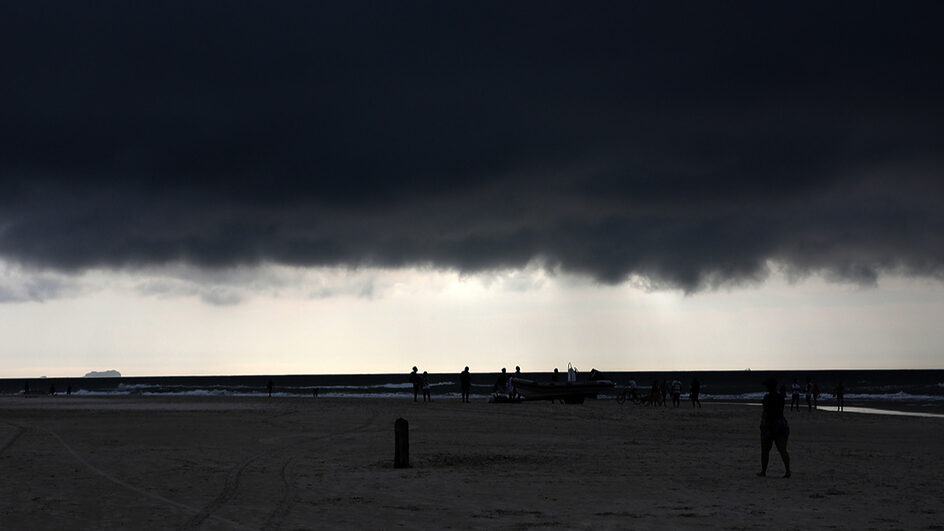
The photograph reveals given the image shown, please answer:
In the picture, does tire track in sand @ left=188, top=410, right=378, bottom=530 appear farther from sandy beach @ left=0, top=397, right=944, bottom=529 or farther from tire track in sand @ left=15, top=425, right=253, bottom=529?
tire track in sand @ left=15, top=425, right=253, bottom=529

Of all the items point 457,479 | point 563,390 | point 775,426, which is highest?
point 775,426

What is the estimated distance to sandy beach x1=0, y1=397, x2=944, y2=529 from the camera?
12188mm

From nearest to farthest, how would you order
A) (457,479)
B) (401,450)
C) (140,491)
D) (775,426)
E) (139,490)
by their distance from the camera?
Result: (140,491), (139,490), (457,479), (775,426), (401,450)

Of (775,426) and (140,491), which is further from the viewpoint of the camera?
(775,426)

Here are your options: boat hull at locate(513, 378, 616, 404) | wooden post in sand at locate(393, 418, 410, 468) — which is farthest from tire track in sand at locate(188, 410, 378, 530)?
boat hull at locate(513, 378, 616, 404)

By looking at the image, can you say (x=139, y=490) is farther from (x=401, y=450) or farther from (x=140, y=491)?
(x=401, y=450)

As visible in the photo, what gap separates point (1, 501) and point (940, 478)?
16.7m

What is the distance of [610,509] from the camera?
12.9m

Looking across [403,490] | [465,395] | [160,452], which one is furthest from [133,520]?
[465,395]

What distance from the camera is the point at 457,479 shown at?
16250mm

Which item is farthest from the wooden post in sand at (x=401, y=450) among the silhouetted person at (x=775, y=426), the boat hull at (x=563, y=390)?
the boat hull at (x=563, y=390)

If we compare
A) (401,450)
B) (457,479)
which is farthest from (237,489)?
(401,450)

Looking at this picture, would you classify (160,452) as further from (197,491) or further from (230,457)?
(197,491)

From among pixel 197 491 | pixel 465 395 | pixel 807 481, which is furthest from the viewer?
pixel 465 395
